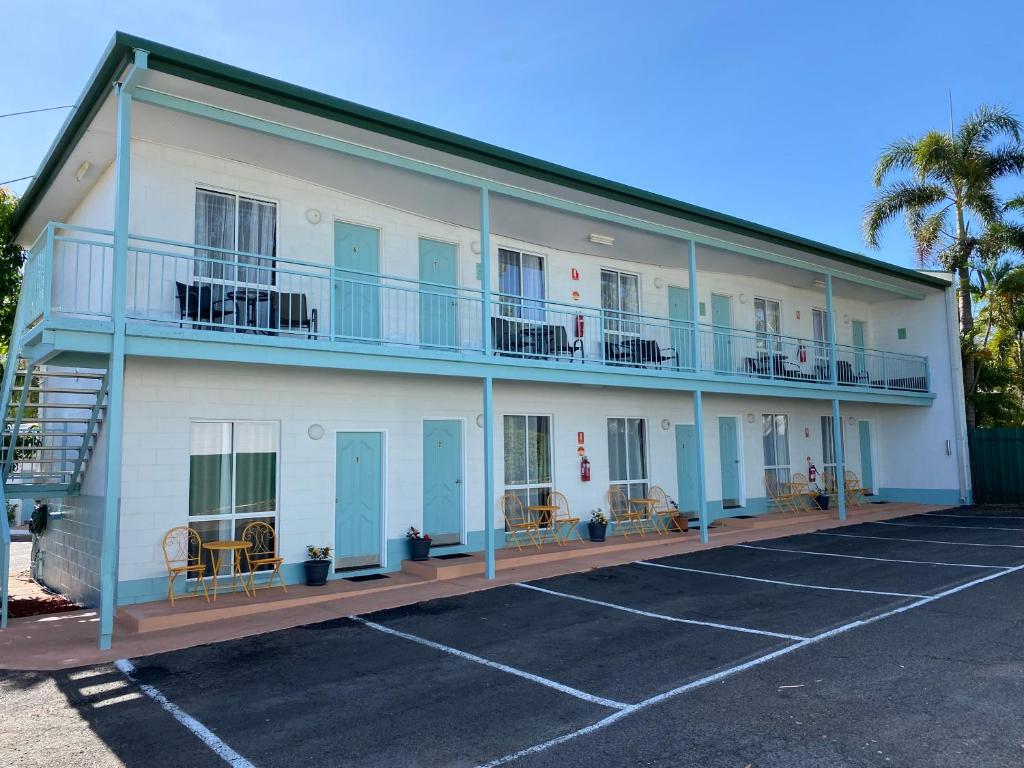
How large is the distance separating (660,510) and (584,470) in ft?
7.15

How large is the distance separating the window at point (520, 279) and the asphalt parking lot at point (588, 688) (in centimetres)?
535

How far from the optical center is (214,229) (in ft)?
30.6

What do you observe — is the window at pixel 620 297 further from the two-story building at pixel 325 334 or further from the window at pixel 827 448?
the window at pixel 827 448

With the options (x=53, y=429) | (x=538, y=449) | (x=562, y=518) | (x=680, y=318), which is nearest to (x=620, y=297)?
(x=680, y=318)

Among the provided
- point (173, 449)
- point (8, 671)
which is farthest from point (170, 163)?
point (8, 671)

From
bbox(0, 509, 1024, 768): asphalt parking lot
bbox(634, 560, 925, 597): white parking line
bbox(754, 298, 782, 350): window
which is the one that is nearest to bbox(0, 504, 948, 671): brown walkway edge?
bbox(0, 509, 1024, 768): asphalt parking lot

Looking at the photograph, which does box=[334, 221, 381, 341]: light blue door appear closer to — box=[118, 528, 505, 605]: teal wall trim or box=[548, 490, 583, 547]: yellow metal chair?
box=[118, 528, 505, 605]: teal wall trim

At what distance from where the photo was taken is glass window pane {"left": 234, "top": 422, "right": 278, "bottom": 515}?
910 centimetres

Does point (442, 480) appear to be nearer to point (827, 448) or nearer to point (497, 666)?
point (497, 666)

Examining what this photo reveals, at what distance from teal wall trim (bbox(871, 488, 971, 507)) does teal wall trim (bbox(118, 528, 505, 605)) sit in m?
12.5

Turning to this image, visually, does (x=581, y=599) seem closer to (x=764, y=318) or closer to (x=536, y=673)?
(x=536, y=673)

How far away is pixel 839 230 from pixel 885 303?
27.5 feet

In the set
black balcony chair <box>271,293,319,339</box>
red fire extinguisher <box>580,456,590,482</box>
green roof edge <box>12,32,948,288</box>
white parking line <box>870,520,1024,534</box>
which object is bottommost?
white parking line <box>870,520,1024,534</box>

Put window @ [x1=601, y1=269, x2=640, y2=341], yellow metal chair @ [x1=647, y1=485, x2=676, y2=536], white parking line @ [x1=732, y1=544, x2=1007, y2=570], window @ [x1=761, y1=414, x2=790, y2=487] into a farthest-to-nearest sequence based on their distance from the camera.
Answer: window @ [x1=761, y1=414, x2=790, y2=487] → window @ [x1=601, y1=269, x2=640, y2=341] → yellow metal chair @ [x1=647, y1=485, x2=676, y2=536] → white parking line @ [x1=732, y1=544, x2=1007, y2=570]
